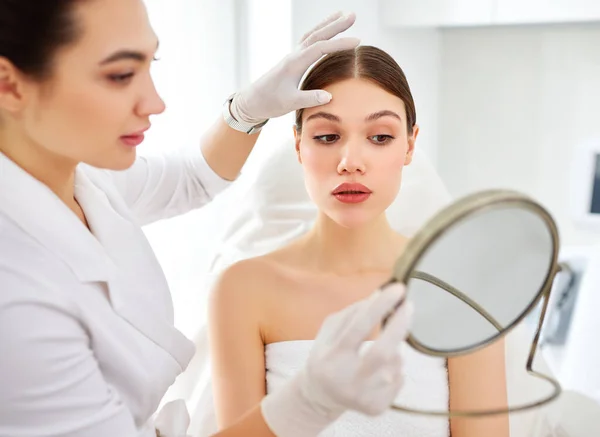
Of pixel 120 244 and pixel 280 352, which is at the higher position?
pixel 120 244

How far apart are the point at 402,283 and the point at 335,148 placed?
1.61ft

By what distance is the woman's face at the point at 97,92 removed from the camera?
0.87m

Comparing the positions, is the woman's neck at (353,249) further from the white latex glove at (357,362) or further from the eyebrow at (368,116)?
the white latex glove at (357,362)

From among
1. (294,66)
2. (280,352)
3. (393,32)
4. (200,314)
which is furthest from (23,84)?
(393,32)

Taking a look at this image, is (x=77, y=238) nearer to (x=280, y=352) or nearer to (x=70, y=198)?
(x=70, y=198)

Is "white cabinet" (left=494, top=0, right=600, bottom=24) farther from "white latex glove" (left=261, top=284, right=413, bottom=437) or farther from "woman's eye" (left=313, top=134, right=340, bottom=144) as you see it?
"white latex glove" (left=261, top=284, right=413, bottom=437)

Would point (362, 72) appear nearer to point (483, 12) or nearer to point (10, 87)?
point (10, 87)

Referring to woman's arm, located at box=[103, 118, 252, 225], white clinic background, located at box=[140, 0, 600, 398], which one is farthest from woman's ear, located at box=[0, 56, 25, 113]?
white clinic background, located at box=[140, 0, 600, 398]

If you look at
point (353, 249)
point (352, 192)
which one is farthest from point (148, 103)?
point (353, 249)

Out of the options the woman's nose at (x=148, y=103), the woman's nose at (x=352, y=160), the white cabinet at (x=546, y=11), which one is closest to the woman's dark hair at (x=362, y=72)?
the woman's nose at (x=352, y=160)

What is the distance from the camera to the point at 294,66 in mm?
1214

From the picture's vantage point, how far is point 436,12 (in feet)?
7.50

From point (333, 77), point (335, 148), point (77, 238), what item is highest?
point (333, 77)

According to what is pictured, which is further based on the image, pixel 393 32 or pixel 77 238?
pixel 393 32
